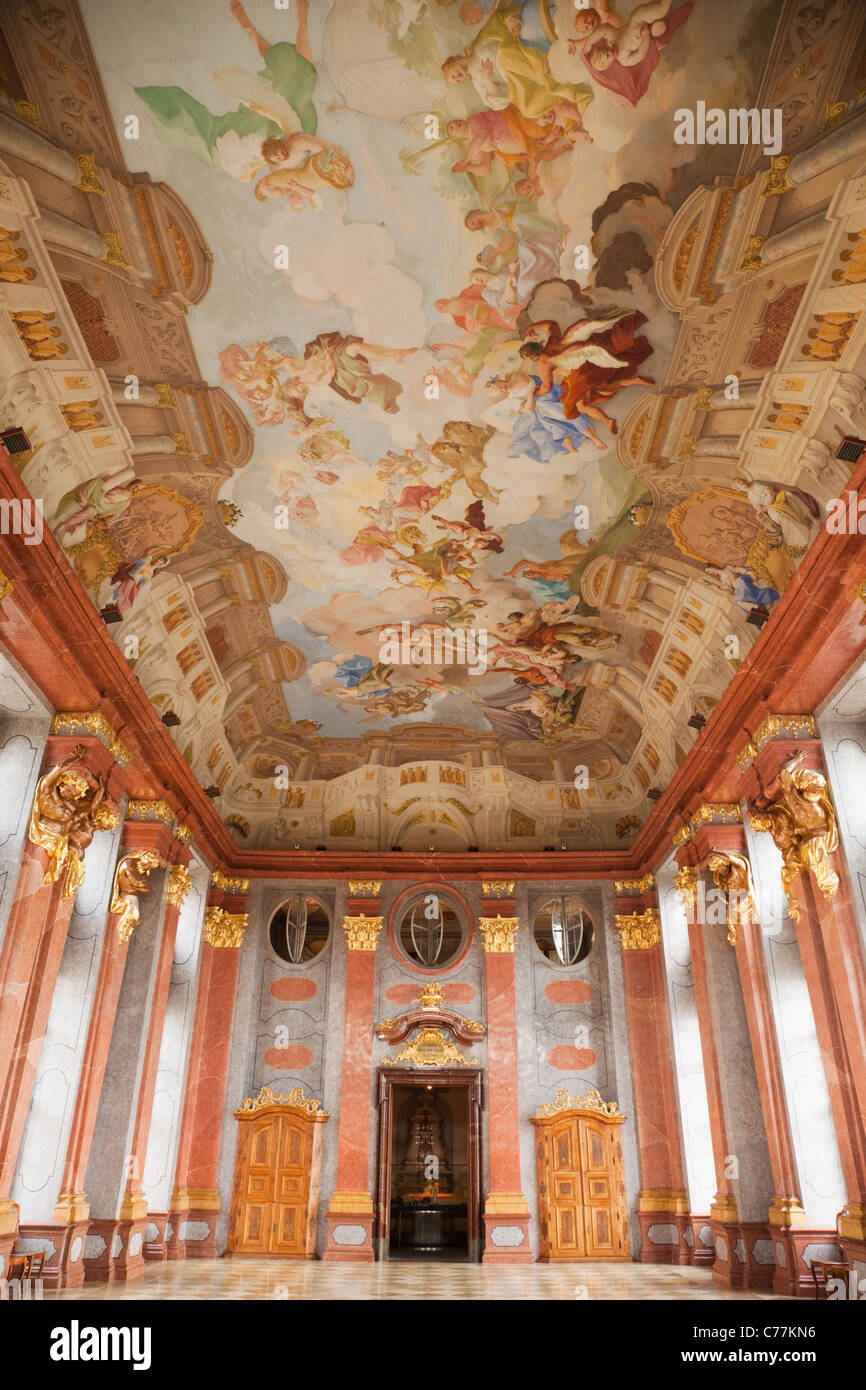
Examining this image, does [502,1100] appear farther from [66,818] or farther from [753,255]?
[753,255]

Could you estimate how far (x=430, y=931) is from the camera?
65.2 feet

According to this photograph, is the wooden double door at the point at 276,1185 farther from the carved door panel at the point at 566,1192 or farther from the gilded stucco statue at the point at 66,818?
the gilded stucco statue at the point at 66,818

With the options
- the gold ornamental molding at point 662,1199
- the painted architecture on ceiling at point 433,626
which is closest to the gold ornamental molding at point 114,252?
the painted architecture on ceiling at point 433,626

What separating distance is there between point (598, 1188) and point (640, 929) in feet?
16.4

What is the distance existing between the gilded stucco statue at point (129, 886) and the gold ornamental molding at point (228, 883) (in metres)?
4.60

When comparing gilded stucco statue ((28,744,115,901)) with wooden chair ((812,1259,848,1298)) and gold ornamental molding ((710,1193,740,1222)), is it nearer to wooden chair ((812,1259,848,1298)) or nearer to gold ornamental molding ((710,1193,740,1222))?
wooden chair ((812,1259,848,1298))

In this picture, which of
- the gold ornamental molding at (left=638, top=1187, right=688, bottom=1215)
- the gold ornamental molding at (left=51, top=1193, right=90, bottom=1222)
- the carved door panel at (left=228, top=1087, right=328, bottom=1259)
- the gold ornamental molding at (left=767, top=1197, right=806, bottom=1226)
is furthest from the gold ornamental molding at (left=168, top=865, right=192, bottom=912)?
the gold ornamental molding at (left=767, top=1197, right=806, bottom=1226)

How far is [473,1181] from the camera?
17781 millimetres

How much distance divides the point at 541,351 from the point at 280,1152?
15422mm

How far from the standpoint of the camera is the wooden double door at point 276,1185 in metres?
17.1

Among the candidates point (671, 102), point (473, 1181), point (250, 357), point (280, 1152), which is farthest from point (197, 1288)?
point (671, 102)

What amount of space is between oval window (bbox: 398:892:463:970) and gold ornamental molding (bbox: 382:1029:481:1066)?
1561mm

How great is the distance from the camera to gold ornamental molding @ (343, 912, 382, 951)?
1931cm

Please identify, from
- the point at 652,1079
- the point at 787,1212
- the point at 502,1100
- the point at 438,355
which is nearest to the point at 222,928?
the point at 502,1100
